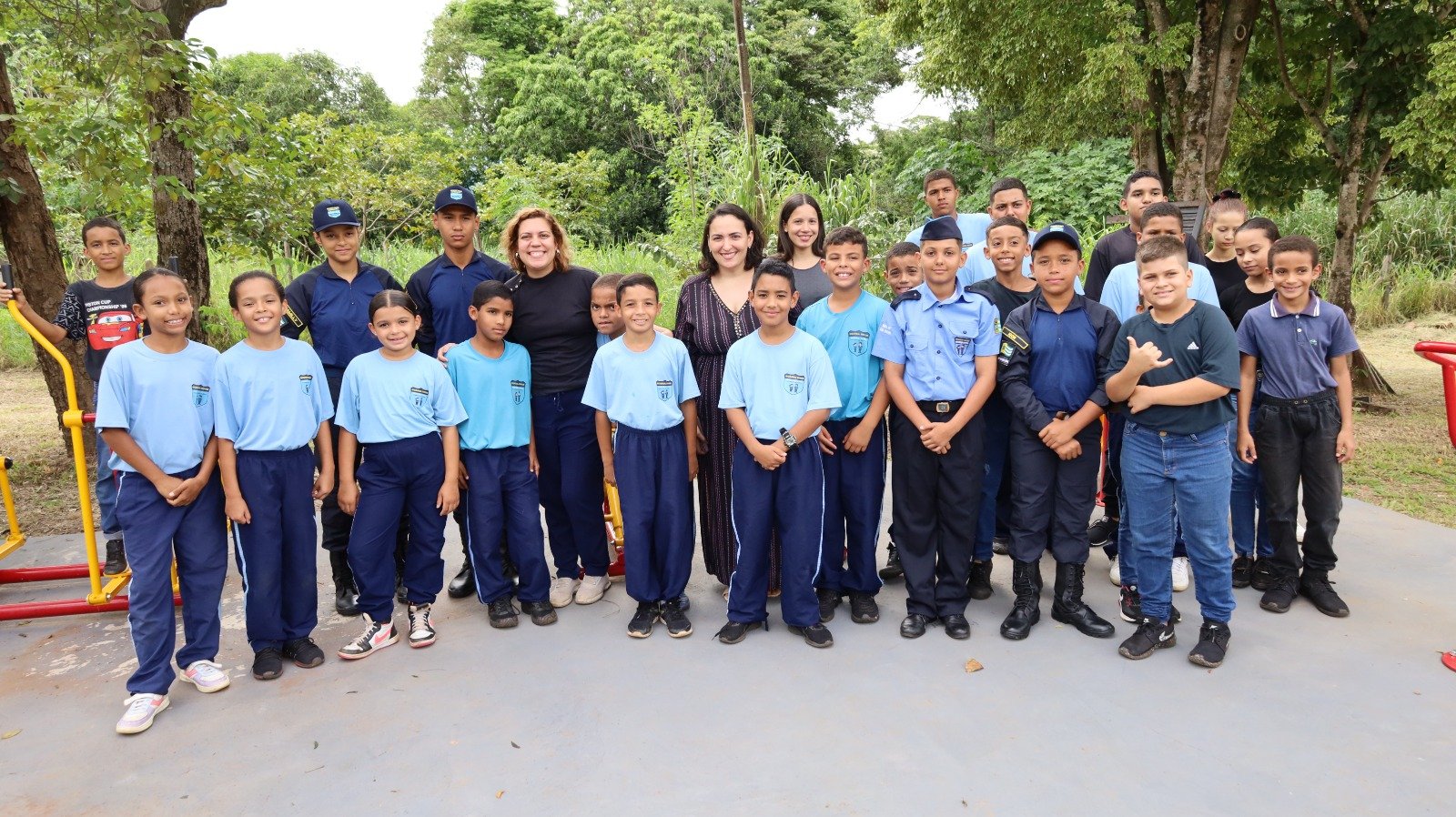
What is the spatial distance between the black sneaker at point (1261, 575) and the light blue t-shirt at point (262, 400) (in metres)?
3.90

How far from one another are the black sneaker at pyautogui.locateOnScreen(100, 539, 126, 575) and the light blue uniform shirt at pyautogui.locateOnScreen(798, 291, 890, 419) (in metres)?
3.46

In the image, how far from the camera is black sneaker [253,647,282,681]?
330 centimetres

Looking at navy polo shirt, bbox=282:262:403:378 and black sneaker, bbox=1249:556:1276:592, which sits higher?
navy polo shirt, bbox=282:262:403:378

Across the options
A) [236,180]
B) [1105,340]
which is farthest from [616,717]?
[236,180]

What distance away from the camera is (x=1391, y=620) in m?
3.47

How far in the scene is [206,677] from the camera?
10.6 feet

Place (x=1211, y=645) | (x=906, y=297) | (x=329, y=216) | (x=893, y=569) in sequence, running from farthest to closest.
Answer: (x=893, y=569)
(x=329, y=216)
(x=906, y=297)
(x=1211, y=645)

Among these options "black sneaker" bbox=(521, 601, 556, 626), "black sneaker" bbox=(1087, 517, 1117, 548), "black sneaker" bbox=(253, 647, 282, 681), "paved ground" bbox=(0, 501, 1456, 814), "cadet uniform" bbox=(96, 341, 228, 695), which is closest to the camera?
"paved ground" bbox=(0, 501, 1456, 814)

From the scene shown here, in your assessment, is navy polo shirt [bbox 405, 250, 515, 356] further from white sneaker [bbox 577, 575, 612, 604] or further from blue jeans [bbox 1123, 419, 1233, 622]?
blue jeans [bbox 1123, 419, 1233, 622]

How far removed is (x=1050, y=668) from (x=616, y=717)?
1.54 metres

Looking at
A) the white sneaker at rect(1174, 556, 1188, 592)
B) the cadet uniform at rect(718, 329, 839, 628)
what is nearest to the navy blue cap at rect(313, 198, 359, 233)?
the cadet uniform at rect(718, 329, 839, 628)

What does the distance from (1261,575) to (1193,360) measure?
1.28 meters

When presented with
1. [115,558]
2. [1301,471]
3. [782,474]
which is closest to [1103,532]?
[1301,471]

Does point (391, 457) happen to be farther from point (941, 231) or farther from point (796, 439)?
point (941, 231)
